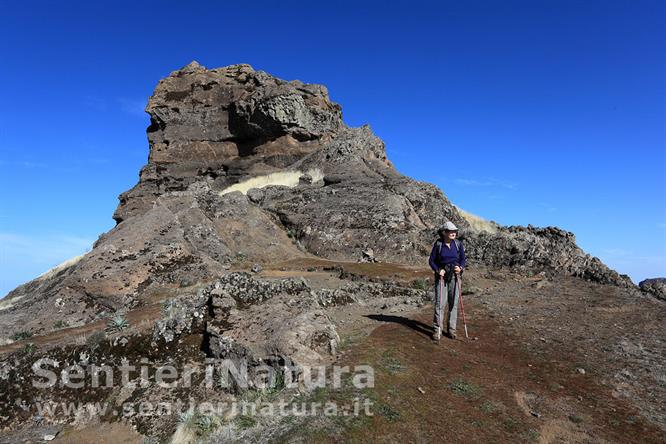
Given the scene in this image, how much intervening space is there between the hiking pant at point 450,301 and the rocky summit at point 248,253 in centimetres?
261

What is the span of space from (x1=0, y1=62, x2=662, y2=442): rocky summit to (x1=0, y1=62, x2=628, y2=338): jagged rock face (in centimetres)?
12

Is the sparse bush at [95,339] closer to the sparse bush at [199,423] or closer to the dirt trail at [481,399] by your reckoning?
the sparse bush at [199,423]

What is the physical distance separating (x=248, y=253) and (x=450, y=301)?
17559 millimetres

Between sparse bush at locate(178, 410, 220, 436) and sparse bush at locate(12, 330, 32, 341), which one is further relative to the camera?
sparse bush at locate(12, 330, 32, 341)

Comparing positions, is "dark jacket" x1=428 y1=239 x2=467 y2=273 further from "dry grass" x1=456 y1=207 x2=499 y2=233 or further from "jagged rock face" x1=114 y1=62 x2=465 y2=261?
"dry grass" x1=456 y1=207 x2=499 y2=233

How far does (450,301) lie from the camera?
38.2 ft

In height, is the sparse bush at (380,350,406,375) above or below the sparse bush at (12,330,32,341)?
above

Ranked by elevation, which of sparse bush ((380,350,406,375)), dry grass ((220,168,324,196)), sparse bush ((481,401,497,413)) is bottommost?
sparse bush ((481,401,497,413))

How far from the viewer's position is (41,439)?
30.8ft

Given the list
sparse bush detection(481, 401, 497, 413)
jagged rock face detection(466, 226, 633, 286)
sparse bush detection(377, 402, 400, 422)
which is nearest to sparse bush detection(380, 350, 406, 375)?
sparse bush detection(377, 402, 400, 422)

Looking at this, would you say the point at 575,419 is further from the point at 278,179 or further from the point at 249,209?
the point at 278,179

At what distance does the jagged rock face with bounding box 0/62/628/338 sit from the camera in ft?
69.2

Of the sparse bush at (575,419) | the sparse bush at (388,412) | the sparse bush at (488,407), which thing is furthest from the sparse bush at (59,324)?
the sparse bush at (575,419)

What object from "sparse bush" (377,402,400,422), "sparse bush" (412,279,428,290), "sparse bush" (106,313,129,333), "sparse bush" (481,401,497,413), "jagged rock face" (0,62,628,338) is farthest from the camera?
"jagged rock face" (0,62,628,338)
